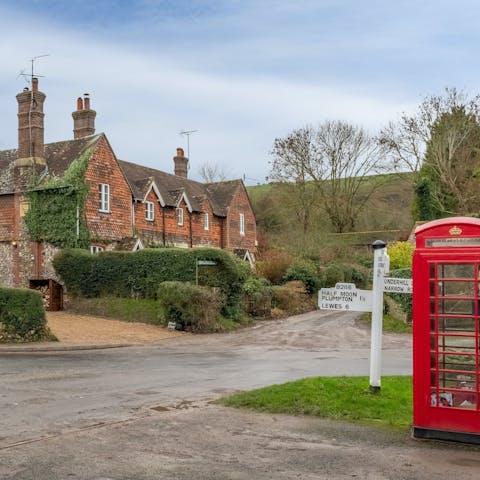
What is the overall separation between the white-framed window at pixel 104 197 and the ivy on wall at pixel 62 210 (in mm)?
1361

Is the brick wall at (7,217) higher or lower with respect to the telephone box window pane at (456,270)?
higher

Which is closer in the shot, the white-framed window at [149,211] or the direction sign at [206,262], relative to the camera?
the direction sign at [206,262]

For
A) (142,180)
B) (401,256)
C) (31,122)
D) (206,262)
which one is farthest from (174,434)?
(142,180)

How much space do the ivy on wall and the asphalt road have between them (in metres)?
16.6

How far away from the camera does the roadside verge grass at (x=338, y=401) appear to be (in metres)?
8.11

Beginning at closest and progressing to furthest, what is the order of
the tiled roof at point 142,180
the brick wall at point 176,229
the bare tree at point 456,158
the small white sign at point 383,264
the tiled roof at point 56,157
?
1. the small white sign at point 383,264
2. the tiled roof at point 56,157
3. the tiled roof at point 142,180
4. the brick wall at point 176,229
5. the bare tree at point 456,158

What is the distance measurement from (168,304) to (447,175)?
29.7 meters

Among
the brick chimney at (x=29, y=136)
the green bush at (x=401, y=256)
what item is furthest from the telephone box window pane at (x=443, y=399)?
the brick chimney at (x=29, y=136)

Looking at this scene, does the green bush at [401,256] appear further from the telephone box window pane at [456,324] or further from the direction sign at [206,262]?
the telephone box window pane at [456,324]

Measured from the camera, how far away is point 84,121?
36094mm

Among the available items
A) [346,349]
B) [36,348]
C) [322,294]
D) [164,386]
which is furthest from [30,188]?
[322,294]

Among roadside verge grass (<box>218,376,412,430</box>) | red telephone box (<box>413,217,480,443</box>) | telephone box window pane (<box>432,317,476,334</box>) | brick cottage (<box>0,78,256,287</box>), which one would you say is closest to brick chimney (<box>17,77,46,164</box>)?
brick cottage (<box>0,78,256,287</box>)

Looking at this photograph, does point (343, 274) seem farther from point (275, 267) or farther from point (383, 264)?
point (383, 264)

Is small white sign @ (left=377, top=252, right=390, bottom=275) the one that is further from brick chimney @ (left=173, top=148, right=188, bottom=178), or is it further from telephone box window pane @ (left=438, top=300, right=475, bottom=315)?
brick chimney @ (left=173, top=148, right=188, bottom=178)
